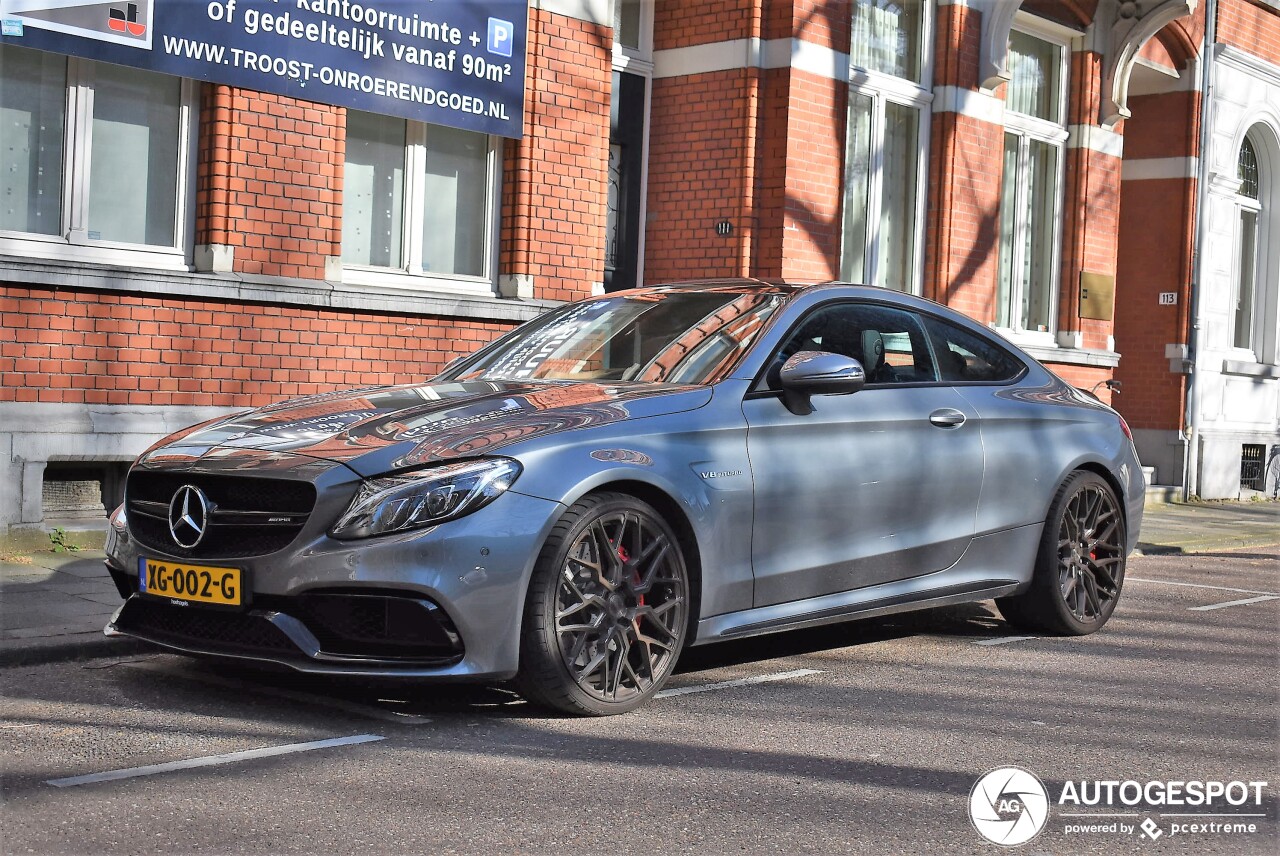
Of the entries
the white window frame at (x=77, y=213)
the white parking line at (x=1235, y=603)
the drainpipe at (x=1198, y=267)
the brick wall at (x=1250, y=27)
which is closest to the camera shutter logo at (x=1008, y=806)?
the white parking line at (x=1235, y=603)

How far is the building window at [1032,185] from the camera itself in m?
18.0

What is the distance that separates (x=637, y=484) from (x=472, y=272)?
7.01 metres

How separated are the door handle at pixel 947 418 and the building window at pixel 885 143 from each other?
856cm

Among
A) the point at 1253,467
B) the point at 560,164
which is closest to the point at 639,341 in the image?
the point at 560,164

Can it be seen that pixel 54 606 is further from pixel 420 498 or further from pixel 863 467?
pixel 863 467

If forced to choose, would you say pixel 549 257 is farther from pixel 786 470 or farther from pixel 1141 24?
pixel 1141 24

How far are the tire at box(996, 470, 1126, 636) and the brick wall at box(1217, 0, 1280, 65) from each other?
1441 centimetres

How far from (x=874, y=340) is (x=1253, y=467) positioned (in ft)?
52.7

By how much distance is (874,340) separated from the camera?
6832 millimetres

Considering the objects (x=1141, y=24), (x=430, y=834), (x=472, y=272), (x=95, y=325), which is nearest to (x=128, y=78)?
(x=95, y=325)

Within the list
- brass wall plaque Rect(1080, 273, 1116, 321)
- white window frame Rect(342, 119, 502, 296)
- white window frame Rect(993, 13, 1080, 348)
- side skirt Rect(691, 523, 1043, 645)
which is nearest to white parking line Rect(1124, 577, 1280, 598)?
side skirt Rect(691, 523, 1043, 645)

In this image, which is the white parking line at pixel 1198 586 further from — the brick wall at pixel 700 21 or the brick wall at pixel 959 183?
the brick wall at pixel 700 21

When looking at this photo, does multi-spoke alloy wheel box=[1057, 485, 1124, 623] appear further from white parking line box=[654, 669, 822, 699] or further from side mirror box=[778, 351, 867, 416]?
side mirror box=[778, 351, 867, 416]

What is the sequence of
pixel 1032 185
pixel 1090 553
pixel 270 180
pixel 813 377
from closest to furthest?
pixel 813 377
pixel 1090 553
pixel 270 180
pixel 1032 185
